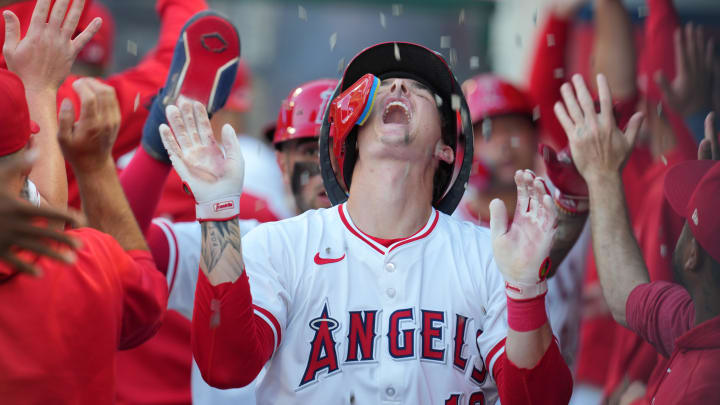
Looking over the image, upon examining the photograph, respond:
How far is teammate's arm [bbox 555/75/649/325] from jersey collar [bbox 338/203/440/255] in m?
0.70

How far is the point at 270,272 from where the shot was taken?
2.80 meters

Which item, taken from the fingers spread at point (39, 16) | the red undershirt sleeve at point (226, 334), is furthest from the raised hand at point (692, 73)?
the fingers spread at point (39, 16)

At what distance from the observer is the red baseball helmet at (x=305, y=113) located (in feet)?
13.6

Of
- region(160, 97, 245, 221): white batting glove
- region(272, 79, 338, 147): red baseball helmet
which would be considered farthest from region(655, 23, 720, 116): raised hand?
region(160, 97, 245, 221): white batting glove

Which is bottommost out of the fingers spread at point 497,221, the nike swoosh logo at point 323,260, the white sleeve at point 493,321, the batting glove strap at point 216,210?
the white sleeve at point 493,321

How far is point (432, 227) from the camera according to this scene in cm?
302

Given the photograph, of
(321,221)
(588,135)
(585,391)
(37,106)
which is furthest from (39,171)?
(585,391)

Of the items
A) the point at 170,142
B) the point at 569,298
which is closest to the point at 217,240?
the point at 170,142

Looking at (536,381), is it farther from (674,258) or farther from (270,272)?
(674,258)

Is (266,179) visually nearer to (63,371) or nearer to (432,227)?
(432,227)

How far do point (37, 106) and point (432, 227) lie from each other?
5.00 feet

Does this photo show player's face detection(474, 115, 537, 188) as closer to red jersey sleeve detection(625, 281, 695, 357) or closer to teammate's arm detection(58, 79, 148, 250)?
red jersey sleeve detection(625, 281, 695, 357)

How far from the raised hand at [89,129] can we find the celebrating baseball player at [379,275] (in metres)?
0.62

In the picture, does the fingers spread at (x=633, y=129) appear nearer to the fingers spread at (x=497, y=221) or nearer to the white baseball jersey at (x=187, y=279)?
the fingers spread at (x=497, y=221)
